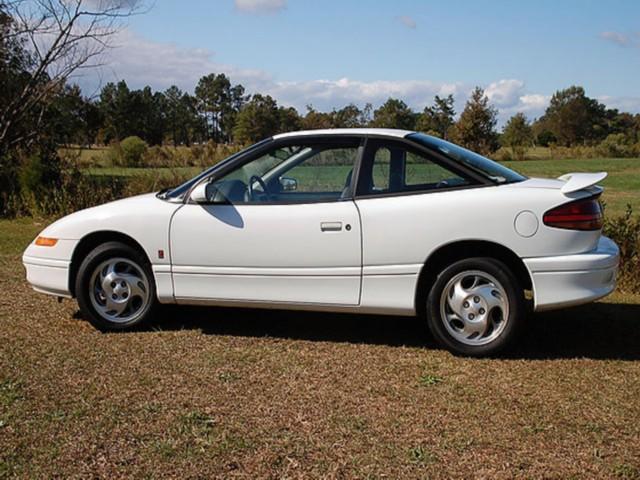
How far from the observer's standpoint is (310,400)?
435 cm

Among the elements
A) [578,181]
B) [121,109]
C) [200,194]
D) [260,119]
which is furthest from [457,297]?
[121,109]

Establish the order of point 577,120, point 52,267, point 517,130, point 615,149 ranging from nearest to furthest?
point 52,267, point 615,149, point 517,130, point 577,120

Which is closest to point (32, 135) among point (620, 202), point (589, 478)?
point (589, 478)

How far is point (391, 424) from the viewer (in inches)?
157

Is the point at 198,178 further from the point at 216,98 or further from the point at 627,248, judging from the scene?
the point at 216,98

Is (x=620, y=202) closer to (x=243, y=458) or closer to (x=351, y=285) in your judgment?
(x=351, y=285)

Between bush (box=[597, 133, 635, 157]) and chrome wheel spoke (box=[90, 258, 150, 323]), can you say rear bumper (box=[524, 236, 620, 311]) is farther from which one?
bush (box=[597, 133, 635, 157])

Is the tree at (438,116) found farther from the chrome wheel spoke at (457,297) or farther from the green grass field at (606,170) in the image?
the chrome wheel spoke at (457,297)

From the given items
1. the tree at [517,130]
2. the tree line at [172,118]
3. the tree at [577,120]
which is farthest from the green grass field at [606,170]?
the tree at [577,120]

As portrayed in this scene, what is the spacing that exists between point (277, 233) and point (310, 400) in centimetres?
147

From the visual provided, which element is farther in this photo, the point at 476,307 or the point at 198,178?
the point at 198,178

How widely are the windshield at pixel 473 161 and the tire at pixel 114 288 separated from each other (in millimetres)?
2453

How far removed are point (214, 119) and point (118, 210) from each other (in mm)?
73740

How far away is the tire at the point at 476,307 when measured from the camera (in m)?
4.98
